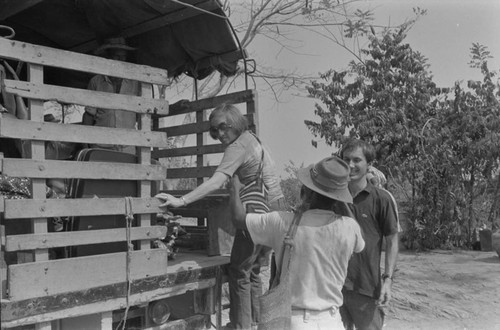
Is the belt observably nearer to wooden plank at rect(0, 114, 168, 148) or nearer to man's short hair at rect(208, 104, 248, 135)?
wooden plank at rect(0, 114, 168, 148)

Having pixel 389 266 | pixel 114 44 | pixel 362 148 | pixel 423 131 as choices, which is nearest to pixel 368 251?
pixel 389 266

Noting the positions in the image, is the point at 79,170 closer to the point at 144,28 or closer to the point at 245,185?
the point at 245,185

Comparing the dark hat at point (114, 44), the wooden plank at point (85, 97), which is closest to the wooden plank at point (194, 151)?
the dark hat at point (114, 44)

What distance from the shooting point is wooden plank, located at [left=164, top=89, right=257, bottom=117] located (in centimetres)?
472

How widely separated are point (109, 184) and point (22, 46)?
97 cm

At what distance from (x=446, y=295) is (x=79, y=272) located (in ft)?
19.2

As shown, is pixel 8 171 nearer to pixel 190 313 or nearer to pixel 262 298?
pixel 262 298

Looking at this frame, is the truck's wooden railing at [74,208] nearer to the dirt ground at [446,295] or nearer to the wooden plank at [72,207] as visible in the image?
the wooden plank at [72,207]

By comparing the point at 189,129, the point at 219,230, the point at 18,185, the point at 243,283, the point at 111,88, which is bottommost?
the point at 243,283

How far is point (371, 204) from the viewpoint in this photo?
347 centimetres

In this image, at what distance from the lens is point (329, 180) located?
2.68 m

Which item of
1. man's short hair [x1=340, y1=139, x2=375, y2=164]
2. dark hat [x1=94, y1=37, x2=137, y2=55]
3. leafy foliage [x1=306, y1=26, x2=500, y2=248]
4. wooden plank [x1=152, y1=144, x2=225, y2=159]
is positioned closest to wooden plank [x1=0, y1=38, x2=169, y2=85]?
man's short hair [x1=340, y1=139, x2=375, y2=164]

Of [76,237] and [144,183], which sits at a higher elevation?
[144,183]

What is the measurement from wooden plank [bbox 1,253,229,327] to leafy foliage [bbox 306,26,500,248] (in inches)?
312
